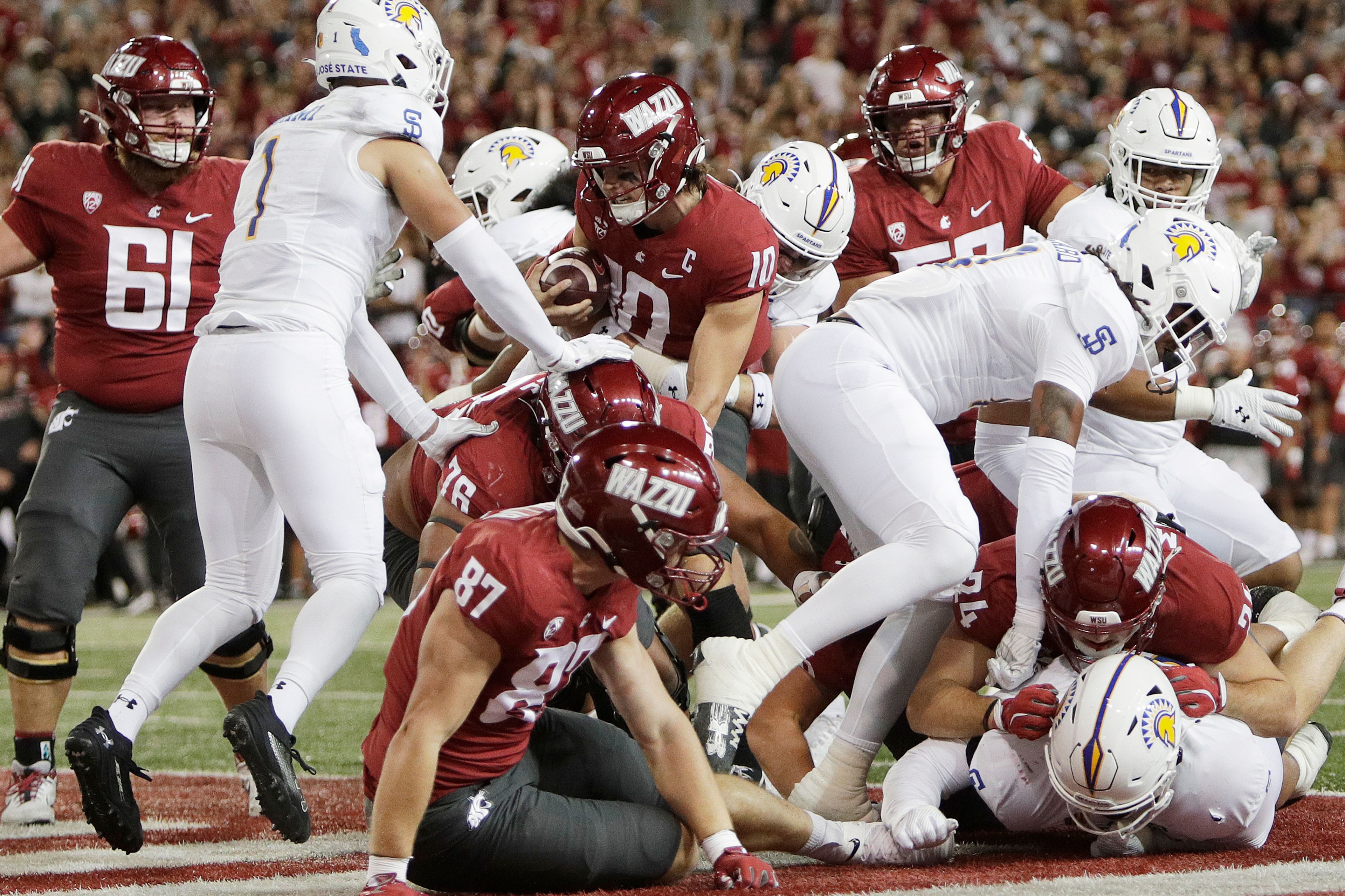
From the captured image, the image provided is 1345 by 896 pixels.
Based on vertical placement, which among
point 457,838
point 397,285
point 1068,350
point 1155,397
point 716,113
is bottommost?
point 397,285

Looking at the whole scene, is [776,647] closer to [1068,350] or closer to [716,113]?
[1068,350]

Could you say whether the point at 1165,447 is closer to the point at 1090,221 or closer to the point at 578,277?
the point at 1090,221

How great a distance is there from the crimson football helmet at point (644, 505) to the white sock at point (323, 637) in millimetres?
878

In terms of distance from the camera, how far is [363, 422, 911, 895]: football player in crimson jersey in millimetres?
2912

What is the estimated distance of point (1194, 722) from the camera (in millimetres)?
3488

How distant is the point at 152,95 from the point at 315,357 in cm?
107

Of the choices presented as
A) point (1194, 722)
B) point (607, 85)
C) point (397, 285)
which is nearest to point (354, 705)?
point (607, 85)

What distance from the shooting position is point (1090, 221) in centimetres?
518

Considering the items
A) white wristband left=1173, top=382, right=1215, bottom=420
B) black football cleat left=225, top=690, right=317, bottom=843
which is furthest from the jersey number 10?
white wristband left=1173, top=382, right=1215, bottom=420

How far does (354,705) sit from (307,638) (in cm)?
308

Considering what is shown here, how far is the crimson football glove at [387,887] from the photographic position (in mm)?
2826

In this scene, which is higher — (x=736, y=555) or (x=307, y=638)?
(x=307, y=638)

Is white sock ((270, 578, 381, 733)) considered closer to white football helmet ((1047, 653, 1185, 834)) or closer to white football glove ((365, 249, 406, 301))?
white football glove ((365, 249, 406, 301))

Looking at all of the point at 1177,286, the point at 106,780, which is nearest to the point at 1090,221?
the point at 1177,286
